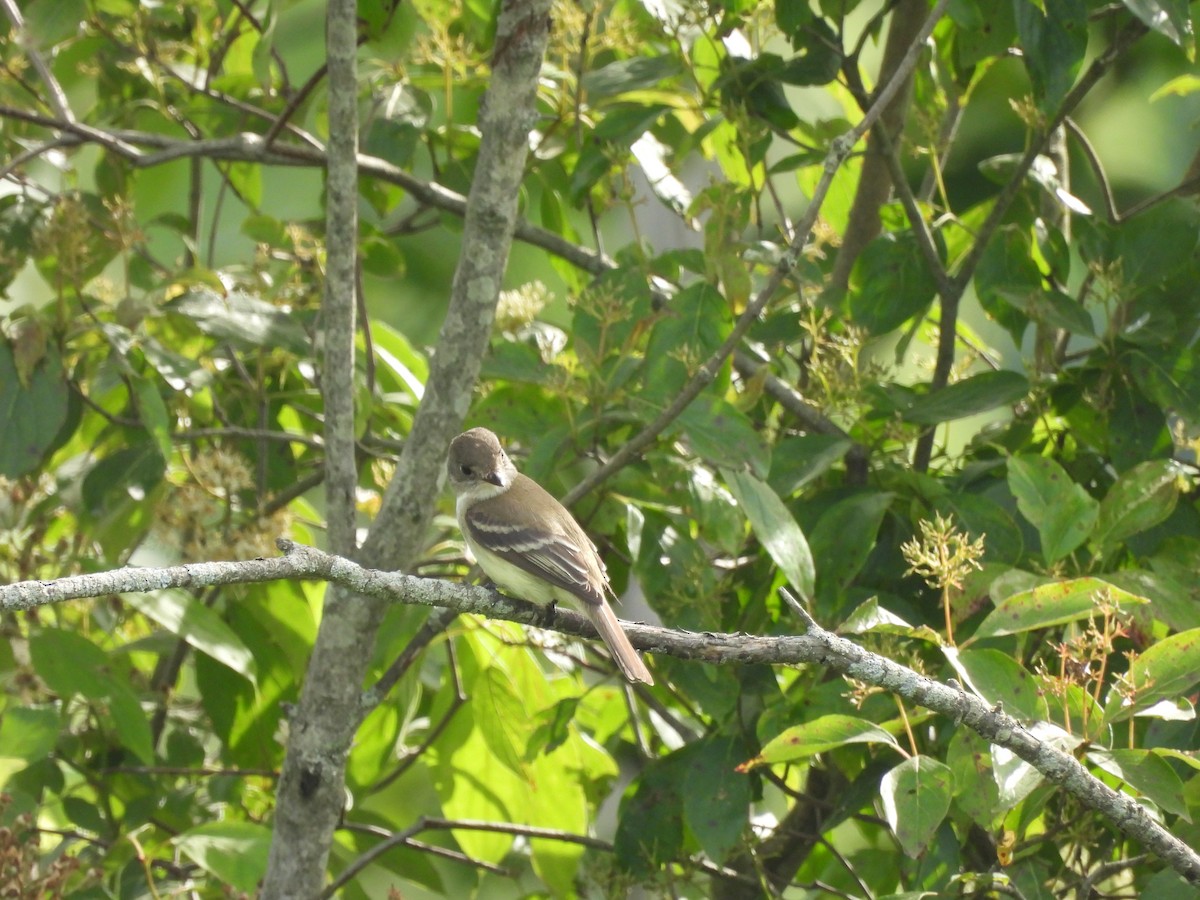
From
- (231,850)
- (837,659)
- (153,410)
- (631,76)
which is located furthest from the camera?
(631,76)

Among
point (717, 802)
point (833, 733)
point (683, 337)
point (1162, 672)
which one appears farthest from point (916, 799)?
point (683, 337)

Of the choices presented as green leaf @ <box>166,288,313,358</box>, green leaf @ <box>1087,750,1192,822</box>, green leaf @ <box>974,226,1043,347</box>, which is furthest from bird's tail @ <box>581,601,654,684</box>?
green leaf @ <box>974,226,1043,347</box>

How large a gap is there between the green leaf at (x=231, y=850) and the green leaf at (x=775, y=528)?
4.67 ft

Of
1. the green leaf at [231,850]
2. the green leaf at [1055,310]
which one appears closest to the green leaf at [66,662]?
the green leaf at [231,850]

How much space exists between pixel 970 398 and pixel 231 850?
7.02ft

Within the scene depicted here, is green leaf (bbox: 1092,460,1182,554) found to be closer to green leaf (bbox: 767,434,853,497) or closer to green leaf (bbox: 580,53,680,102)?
green leaf (bbox: 767,434,853,497)

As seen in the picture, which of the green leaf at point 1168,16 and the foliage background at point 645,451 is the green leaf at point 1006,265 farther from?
the green leaf at point 1168,16

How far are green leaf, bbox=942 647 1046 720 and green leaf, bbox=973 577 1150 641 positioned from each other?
0.05m

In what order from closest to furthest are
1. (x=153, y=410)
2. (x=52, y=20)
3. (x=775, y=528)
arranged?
(x=775, y=528), (x=153, y=410), (x=52, y=20)

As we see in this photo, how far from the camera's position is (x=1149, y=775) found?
243cm

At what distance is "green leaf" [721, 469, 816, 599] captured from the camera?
2939mm

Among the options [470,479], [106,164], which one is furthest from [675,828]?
[106,164]

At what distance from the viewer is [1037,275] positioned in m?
3.59

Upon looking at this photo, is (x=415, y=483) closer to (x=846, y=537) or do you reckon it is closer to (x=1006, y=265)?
(x=846, y=537)
